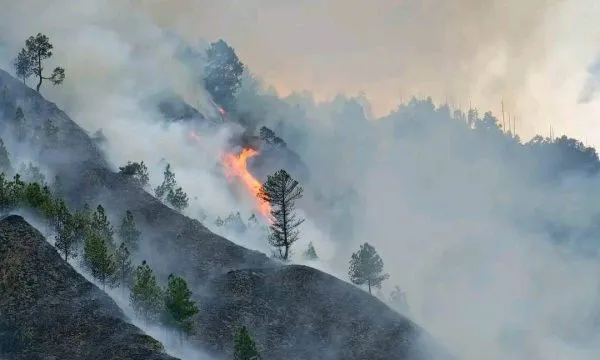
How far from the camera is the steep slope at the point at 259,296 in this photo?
7344 centimetres

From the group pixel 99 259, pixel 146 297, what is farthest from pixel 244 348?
pixel 99 259

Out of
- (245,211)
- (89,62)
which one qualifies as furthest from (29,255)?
(89,62)

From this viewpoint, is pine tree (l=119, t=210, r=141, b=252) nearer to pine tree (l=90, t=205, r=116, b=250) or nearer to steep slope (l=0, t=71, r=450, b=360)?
pine tree (l=90, t=205, r=116, b=250)

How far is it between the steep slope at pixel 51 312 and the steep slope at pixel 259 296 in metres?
12.6

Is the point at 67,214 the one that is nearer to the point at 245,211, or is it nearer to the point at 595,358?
the point at 245,211

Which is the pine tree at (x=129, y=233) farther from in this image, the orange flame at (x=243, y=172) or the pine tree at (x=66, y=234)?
the orange flame at (x=243, y=172)

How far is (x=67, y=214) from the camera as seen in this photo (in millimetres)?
73938

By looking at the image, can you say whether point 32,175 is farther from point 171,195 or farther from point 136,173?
point 171,195

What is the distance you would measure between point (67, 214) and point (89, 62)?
4210 inches

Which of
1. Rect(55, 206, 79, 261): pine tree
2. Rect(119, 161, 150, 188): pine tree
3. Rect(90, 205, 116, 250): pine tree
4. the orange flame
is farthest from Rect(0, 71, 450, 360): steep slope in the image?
the orange flame

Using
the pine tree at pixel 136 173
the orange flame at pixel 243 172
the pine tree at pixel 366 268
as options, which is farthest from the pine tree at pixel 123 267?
the orange flame at pixel 243 172

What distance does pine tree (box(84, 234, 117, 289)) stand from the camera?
228 ft

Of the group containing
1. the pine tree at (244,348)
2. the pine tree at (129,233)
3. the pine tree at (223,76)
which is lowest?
the pine tree at (244,348)

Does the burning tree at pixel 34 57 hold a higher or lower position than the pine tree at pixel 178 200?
higher
